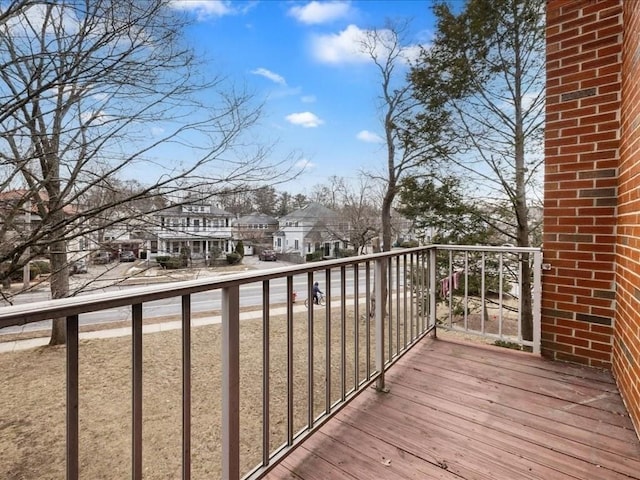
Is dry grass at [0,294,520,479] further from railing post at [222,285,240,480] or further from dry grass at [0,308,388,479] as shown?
railing post at [222,285,240,480]

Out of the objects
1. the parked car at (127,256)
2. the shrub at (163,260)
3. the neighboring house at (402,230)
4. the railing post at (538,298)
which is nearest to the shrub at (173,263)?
the shrub at (163,260)

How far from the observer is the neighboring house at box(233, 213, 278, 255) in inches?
191

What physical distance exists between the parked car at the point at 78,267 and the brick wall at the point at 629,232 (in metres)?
4.75

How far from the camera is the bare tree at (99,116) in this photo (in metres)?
2.90

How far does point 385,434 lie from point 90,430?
1.38 m

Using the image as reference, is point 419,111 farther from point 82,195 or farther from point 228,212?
point 82,195

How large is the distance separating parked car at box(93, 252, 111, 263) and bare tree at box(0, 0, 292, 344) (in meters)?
0.29

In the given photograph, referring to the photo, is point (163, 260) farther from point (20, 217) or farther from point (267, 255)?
point (267, 255)

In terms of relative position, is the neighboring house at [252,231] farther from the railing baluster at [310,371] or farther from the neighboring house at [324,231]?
the neighboring house at [324,231]

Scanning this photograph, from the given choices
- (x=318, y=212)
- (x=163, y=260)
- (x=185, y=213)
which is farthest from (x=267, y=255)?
(x=318, y=212)

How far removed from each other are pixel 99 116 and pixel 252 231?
7.81ft

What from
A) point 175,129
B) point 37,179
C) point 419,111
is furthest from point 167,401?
point 419,111

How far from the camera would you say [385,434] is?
5.58 ft

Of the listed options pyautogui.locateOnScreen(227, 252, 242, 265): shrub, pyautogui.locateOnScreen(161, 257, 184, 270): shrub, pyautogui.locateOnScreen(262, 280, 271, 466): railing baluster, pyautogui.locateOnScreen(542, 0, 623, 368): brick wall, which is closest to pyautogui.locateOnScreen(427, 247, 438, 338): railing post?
pyautogui.locateOnScreen(542, 0, 623, 368): brick wall
